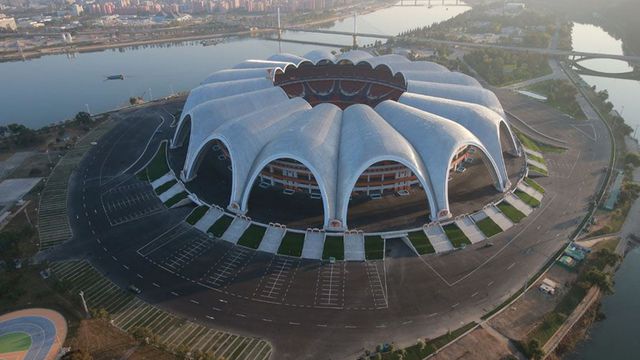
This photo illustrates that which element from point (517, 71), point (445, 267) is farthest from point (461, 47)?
point (445, 267)

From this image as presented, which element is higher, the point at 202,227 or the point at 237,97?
the point at 237,97

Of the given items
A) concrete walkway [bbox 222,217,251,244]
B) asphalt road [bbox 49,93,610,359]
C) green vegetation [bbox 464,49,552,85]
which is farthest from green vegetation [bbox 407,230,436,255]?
green vegetation [bbox 464,49,552,85]

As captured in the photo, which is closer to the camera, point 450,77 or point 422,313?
point 422,313

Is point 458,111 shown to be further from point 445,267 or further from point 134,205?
point 134,205

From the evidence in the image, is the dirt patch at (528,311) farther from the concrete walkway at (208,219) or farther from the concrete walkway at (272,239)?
the concrete walkway at (208,219)

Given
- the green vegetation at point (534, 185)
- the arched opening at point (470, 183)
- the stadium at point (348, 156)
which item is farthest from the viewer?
the green vegetation at point (534, 185)

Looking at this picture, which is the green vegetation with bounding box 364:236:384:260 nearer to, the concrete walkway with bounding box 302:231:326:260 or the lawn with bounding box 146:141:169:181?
the concrete walkway with bounding box 302:231:326:260

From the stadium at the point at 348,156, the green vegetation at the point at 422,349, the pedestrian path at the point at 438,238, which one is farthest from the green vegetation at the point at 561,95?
the green vegetation at the point at 422,349
